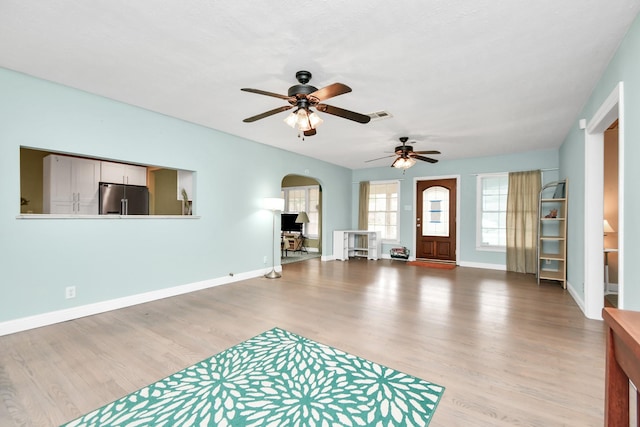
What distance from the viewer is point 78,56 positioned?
2.67 metres

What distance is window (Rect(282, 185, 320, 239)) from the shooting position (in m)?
9.76

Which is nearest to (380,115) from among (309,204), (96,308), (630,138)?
(630,138)

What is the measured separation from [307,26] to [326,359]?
264cm

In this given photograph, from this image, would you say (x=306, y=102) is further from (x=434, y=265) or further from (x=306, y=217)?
(x=306, y=217)

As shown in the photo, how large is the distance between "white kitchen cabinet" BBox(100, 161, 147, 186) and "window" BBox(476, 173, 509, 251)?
7656mm

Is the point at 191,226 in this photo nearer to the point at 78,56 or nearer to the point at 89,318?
the point at 89,318

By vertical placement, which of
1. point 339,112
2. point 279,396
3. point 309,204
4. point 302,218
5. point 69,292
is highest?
point 339,112

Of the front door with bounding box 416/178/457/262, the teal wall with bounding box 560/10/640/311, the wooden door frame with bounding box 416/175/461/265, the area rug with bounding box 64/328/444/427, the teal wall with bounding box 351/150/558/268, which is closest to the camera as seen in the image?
the area rug with bounding box 64/328/444/427

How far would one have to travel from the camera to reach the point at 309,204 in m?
9.87

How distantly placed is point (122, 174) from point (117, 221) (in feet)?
9.22

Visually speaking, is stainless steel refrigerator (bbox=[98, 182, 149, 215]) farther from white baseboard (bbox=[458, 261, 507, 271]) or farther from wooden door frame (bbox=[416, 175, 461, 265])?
white baseboard (bbox=[458, 261, 507, 271])

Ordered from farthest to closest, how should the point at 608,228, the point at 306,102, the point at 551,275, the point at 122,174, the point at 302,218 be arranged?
1. the point at 302,218
2. the point at 122,174
3. the point at 551,275
4. the point at 608,228
5. the point at 306,102

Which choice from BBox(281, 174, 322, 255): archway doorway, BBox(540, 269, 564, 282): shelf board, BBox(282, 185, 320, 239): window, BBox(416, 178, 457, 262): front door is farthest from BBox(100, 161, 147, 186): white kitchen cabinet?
BBox(540, 269, 564, 282): shelf board

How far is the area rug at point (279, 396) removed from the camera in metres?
1.74
